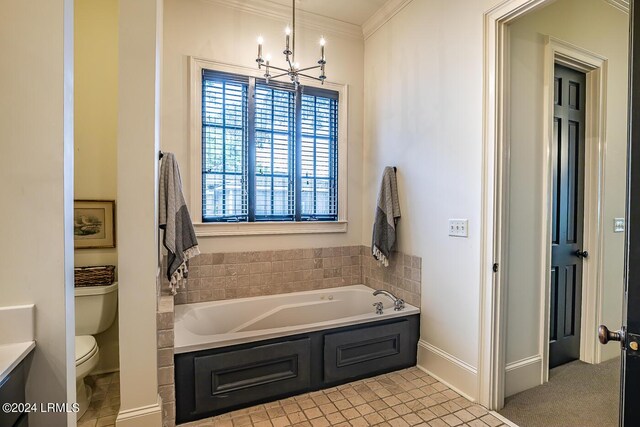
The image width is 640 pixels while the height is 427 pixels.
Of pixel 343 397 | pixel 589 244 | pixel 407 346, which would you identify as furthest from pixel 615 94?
pixel 343 397

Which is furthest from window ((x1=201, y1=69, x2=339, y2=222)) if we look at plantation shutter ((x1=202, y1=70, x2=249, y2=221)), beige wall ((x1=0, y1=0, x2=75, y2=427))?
beige wall ((x1=0, y1=0, x2=75, y2=427))

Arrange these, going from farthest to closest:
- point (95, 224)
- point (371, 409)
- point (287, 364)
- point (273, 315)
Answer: point (273, 315) → point (95, 224) → point (287, 364) → point (371, 409)

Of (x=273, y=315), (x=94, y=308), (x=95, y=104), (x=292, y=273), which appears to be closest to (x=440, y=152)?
(x=292, y=273)

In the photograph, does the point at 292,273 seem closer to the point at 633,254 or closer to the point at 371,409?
the point at 371,409

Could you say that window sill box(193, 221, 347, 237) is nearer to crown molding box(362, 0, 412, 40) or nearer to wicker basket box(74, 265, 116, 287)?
wicker basket box(74, 265, 116, 287)

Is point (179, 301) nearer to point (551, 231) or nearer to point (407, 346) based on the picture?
point (407, 346)

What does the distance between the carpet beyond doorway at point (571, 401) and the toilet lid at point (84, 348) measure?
2.52 m

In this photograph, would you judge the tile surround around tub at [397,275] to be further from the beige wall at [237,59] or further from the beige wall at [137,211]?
the beige wall at [137,211]

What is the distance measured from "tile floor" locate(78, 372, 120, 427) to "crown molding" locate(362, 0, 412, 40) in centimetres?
371

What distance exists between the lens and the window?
9.16 feet

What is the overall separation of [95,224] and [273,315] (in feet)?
5.15

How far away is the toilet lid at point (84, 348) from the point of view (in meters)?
1.79

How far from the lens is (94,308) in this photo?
217cm

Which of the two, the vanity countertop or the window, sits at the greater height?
the window
